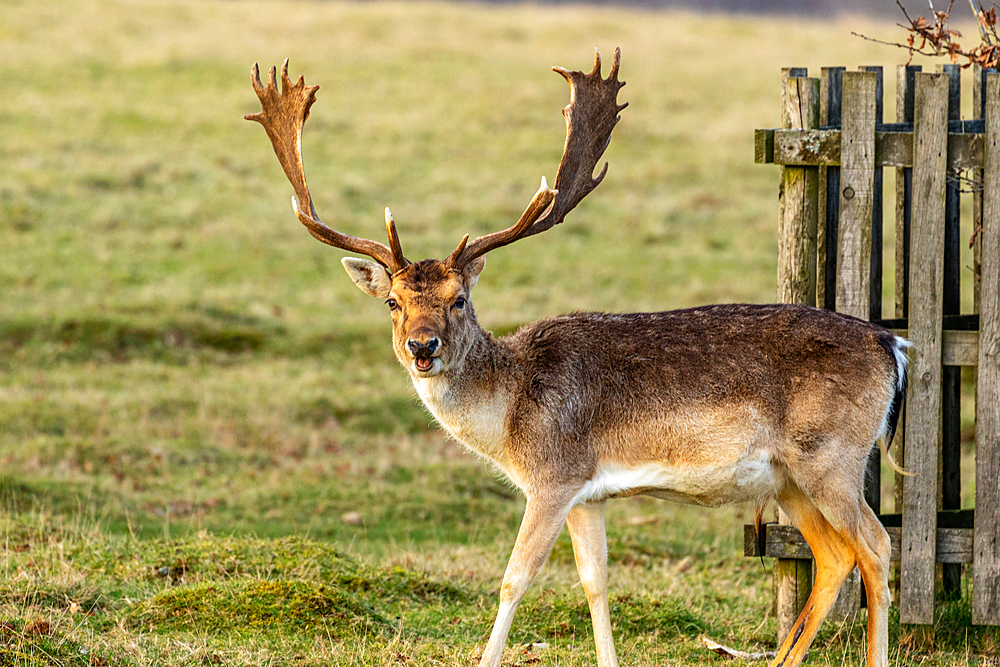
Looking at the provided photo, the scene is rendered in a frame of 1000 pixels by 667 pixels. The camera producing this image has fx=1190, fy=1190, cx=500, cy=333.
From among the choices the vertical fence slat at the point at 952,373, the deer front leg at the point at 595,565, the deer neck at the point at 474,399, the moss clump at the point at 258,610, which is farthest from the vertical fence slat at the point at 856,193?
the moss clump at the point at 258,610

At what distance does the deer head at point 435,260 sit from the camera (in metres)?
6.85

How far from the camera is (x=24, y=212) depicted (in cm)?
2378

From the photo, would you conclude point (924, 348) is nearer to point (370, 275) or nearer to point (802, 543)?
point (802, 543)

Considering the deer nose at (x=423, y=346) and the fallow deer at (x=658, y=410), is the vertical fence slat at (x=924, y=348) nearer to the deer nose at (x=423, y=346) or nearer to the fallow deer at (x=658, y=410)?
the fallow deer at (x=658, y=410)

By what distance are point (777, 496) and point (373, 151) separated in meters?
25.5

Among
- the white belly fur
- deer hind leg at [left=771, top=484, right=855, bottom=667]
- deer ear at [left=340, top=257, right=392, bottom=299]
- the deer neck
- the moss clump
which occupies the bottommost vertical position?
the moss clump

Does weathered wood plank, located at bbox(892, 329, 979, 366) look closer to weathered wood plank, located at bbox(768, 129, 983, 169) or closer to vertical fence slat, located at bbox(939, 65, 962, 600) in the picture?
vertical fence slat, located at bbox(939, 65, 962, 600)

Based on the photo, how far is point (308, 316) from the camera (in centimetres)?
1947

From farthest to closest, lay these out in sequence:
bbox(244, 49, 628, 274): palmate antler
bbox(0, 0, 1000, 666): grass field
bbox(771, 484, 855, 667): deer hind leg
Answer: bbox(0, 0, 1000, 666): grass field, bbox(244, 49, 628, 274): palmate antler, bbox(771, 484, 855, 667): deer hind leg

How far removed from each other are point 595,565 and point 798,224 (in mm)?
2498

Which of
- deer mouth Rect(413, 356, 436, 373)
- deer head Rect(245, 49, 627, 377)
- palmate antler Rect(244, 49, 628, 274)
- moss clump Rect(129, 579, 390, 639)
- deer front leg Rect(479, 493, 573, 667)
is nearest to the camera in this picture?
deer front leg Rect(479, 493, 573, 667)

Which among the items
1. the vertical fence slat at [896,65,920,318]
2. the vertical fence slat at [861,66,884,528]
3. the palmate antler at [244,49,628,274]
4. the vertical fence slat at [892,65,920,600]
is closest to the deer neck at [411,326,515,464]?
the palmate antler at [244,49,628,274]

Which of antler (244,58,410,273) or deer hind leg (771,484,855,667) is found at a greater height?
antler (244,58,410,273)

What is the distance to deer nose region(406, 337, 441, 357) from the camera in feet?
21.7
